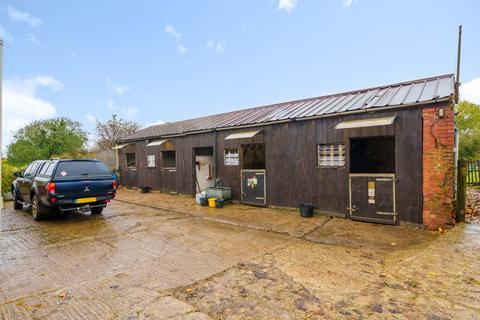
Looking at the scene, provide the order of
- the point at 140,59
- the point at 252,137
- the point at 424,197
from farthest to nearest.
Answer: the point at 140,59, the point at 252,137, the point at 424,197

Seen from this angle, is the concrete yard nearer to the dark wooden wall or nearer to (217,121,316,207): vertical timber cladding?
the dark wooden wall

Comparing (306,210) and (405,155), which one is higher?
(405,155)

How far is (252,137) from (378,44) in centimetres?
843

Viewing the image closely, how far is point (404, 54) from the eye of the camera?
12.6 meters

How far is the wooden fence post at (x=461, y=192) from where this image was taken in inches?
238

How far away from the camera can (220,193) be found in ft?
32.4

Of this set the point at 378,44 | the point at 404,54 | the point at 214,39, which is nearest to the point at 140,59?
the point at 214,39

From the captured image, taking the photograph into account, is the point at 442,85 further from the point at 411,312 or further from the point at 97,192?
the point at 97,192

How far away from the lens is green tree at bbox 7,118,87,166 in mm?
21812

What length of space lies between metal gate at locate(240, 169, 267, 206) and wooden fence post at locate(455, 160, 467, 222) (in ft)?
18.2

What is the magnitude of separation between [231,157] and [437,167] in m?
6.98

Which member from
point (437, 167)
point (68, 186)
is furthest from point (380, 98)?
point (68, 186)

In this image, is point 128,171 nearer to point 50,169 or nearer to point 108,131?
point 50,169

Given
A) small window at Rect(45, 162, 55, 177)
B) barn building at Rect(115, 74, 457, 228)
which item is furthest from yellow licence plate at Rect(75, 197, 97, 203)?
barn building at Rect(115, 74, 457, 228)
